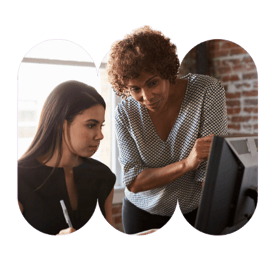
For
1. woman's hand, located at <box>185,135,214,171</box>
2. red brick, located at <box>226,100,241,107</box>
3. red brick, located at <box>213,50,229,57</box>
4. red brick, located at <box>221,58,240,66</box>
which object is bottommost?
woman's hand, located at <box>185,135,214,171</box>

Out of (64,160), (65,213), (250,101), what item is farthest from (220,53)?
(65,213)

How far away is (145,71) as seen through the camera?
5.57ft

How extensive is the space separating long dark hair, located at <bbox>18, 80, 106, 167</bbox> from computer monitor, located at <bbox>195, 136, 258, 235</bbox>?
65 centimetres

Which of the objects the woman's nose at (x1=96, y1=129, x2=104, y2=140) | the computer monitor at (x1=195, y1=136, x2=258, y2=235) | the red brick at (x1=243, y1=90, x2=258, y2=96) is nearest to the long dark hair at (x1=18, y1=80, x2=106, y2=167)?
the woman's nose at (x1=96, y1=129, x2=104, y2=140)

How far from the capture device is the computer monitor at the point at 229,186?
1.79 meters

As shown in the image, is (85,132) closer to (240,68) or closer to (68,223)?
(68,223)

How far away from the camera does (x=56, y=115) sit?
1.69 metres

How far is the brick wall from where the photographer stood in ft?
6.08

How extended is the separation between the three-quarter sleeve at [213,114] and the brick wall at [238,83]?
39 millimetres

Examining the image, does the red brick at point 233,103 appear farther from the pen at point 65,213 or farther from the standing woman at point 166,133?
the pen at point 65,213

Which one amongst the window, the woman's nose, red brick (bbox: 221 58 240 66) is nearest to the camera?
the window

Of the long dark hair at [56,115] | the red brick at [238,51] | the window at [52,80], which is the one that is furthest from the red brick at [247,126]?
the long dark hair at [56,115]

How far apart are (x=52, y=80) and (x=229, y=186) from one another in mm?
946

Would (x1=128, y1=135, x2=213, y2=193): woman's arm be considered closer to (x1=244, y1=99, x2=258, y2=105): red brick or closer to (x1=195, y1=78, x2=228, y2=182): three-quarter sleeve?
(x1=195, y1=78, x2=228, y2=182): three-quarter sleeve
